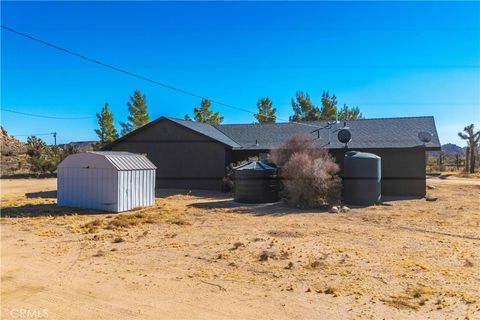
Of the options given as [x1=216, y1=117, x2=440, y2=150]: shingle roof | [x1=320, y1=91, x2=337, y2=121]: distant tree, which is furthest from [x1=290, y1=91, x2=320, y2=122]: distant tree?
[x1=216, y1=117, x2=440, y2=150]: shingle roof

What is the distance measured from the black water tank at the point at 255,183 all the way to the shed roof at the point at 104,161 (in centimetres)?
393

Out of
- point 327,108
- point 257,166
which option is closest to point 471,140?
point 327,108

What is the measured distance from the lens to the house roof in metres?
19.2

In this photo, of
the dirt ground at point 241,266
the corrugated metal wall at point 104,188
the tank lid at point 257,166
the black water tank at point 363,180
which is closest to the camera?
the dirt ground at point 241,266

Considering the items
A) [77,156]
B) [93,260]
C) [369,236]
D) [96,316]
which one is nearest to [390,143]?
[369,236]

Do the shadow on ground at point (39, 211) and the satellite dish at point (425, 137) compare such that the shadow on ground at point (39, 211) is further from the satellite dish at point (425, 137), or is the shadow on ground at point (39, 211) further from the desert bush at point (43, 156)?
the desert bush at point (43, 156)

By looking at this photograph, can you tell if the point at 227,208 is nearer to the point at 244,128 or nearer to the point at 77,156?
the point at 77,156

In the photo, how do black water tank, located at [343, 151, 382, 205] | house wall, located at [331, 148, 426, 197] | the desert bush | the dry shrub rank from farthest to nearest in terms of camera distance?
the desert bush → house wall, located at [331, 148, 426, 197] → black water tank, located at [343, 151, 382, 205] → the dry shrub

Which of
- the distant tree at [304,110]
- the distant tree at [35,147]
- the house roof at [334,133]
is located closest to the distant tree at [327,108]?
the distant tree at [304,110]

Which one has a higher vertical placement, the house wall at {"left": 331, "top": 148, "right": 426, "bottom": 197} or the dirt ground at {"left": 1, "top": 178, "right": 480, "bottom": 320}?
the house wall at {"left": 331, "top": 148, "right": 426, "bottom": 197}

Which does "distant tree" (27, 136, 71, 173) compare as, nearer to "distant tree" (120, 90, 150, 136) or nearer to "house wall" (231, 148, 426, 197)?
"distant tree" (120, 90, 150, 136)

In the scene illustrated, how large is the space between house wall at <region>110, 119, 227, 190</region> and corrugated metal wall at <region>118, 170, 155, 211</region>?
5769mm

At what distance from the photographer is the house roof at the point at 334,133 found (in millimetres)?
19219

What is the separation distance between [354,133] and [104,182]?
1344 centimetres
